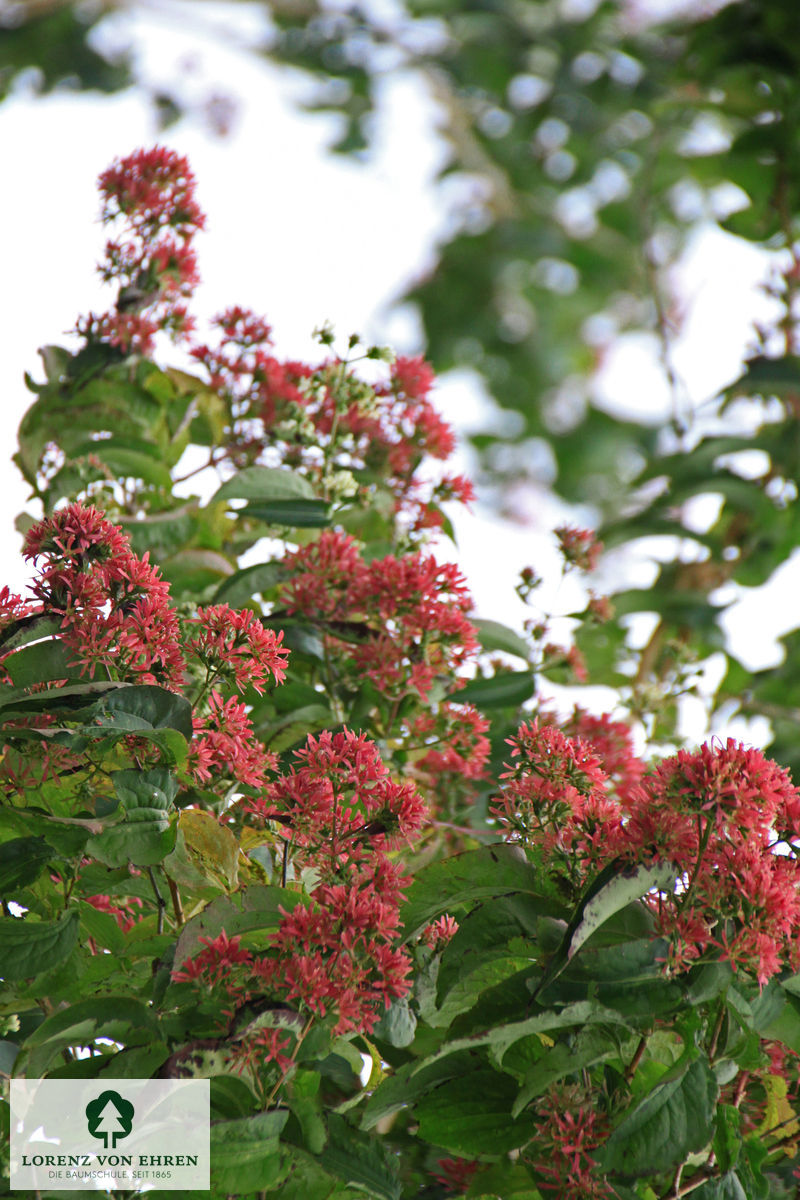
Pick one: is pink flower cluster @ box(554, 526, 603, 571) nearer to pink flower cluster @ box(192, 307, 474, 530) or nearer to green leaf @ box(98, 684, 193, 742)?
pink flower cluster @ box(192, 307, 474, 530)

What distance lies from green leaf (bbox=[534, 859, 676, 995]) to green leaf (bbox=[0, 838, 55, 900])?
0.69 ft

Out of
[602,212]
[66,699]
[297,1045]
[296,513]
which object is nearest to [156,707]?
[66,699]

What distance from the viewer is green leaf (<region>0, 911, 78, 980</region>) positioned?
45 cm

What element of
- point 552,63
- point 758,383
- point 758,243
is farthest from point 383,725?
point 552,63

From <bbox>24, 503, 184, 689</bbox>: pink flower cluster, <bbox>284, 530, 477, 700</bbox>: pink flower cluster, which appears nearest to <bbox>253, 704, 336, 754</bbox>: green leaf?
<bbox>284, 530, 477, 700</bbox>: pink flower cluster

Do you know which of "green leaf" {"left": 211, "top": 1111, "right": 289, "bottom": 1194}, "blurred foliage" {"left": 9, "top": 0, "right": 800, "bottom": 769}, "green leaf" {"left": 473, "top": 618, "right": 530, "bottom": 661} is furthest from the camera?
"blurred foliage" {"left": 9, "top": 0, "right": 800, "bottom": 769}

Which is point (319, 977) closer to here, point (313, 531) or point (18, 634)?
point (18, 634)

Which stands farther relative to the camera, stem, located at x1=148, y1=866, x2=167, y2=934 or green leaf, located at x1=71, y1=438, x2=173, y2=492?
green leaf, located at x1=71, y1=438, x2=173, y2=492

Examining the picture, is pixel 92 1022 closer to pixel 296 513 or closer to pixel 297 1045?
pixel 297 1045

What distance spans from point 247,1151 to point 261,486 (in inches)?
14.4

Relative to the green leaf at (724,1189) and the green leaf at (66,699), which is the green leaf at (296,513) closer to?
the green leaf at (66,699)

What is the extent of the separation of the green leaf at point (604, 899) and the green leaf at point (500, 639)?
298 millimetres

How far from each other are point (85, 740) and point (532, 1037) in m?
0.22

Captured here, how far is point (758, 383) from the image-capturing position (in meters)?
1.11
